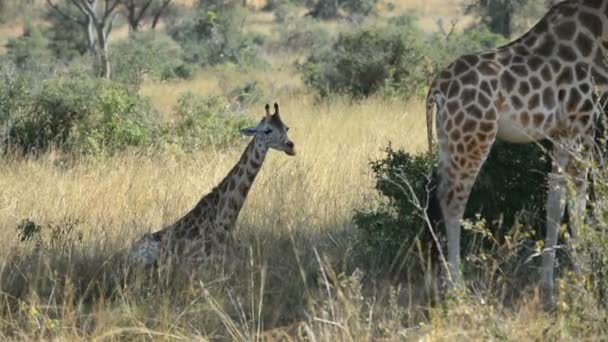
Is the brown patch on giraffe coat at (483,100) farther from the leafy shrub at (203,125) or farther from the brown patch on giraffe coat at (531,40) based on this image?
the leafy shrub at (203,125)

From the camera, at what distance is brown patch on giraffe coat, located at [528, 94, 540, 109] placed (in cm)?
640

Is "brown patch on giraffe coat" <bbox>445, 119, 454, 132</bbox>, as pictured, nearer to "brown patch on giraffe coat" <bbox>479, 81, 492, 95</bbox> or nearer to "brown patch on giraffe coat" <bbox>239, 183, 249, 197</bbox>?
"brown patch on giraffe coat" <bbox>479, 81, 492, 95</bbox>

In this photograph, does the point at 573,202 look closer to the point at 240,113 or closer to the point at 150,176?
the point at 150,176

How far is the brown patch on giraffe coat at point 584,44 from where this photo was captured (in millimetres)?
6574

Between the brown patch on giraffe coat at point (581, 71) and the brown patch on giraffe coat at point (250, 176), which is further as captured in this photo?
the brown patch on giraffe coat at point (250, 176)

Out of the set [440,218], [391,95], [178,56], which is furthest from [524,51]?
[178,56]

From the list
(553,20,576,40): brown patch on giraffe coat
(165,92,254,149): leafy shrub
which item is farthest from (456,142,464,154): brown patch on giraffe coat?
(165,92,254,149): leafy shrub

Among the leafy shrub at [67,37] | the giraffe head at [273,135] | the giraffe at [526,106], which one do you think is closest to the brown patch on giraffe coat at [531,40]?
the giraffe at [526,106]

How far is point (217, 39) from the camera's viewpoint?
29.9m

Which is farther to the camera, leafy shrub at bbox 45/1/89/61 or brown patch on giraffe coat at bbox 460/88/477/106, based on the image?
leafy shrub at bbox 45/1/89/61

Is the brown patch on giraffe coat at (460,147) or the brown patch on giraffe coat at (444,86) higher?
the brown patch on giraffe coat at (444,86)

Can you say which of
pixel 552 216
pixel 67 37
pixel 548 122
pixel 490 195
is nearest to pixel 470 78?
pixel 548 122

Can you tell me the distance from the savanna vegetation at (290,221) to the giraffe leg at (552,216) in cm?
15

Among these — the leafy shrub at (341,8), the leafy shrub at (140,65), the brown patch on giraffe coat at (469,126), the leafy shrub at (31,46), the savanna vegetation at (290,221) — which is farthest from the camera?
the leafy shrub at (341,8)
